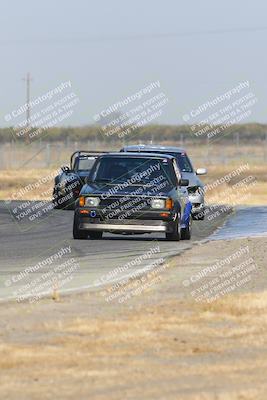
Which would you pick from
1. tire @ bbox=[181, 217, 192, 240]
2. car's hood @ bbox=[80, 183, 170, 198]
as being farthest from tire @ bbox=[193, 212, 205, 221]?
car's hood @ bbox=[80, 183, 170, 198]

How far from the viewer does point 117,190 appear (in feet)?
81.1

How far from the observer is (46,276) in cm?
1802

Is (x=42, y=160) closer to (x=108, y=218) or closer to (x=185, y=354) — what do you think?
(x=108, y=218)

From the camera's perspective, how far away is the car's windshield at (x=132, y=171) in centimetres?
2539

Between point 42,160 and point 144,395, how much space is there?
8716 centimetres

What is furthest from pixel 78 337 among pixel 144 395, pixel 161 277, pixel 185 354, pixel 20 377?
pixel 161 277

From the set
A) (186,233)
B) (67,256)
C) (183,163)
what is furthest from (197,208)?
(67,256)

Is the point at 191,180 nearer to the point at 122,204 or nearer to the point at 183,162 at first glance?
the point at 183,162

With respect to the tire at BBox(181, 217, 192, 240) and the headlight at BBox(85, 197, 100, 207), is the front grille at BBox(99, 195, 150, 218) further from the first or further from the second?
the tire at BBox(181, 217, 192, 240)

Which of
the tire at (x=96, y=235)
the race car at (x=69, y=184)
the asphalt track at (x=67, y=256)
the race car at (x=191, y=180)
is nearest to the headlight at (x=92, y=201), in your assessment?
the asphalt track at (x=67, y=256)

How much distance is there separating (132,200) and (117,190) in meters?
0.47

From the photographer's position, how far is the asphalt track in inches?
671

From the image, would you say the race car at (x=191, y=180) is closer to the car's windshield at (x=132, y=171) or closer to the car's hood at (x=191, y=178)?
the car's hood at (x=191, y=178)

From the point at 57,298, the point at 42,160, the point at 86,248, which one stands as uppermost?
the point at 57,298
